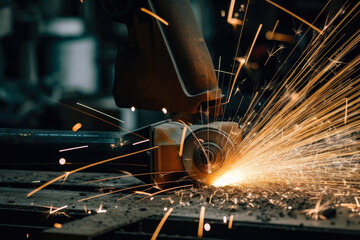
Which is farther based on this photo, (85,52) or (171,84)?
(85,52)

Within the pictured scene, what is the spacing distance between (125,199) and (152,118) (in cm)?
618

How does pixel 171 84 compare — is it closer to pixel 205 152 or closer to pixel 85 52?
pixel 205 152

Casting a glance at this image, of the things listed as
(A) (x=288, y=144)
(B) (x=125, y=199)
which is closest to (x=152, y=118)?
(A) (x=288, y=144)

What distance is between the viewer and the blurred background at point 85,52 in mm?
5699

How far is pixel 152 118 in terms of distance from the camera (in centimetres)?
839

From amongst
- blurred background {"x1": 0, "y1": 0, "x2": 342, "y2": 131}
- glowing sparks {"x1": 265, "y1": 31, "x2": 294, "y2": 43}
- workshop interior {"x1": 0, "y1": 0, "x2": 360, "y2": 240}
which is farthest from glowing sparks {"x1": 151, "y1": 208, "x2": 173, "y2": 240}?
glowing sparks {"x1": 265, "y1": 31, "x2": 294, "y2": 43}

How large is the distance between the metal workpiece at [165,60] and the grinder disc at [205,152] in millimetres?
140

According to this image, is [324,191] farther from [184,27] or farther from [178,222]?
[184,27]

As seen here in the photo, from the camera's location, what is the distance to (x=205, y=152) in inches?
91.7

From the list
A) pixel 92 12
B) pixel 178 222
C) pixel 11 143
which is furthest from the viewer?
pixel 92 12

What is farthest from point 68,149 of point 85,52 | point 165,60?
point 85,52

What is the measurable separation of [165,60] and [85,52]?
8456 mm

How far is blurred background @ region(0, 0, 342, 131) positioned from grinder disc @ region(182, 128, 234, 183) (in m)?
2.34

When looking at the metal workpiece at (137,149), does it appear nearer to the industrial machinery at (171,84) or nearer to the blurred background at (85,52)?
the industrial machinery at (171,84)
